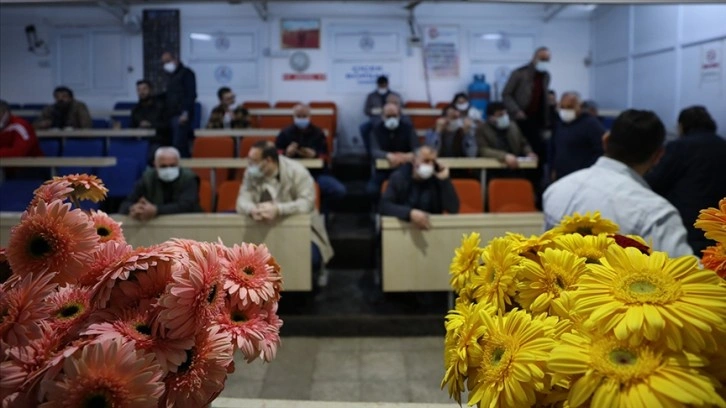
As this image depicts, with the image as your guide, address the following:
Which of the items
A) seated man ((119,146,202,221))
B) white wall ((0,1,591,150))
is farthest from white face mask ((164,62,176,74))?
seated man ((119,146,202,221))

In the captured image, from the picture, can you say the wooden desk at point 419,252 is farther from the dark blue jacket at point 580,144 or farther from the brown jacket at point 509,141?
the brown jacket at point 509,141

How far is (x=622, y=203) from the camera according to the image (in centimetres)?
179

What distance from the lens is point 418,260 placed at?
3.88m

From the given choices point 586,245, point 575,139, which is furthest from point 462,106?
point 586,245

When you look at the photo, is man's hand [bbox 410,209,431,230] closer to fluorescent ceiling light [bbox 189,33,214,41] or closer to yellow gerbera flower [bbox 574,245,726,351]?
yellow gerbera flower [bbox 574,245,726,351]

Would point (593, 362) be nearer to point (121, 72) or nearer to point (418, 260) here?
point (418, 260)

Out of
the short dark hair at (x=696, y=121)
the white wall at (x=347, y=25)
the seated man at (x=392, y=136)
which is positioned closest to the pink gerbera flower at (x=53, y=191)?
the short dark hair at (x=696, y=121)

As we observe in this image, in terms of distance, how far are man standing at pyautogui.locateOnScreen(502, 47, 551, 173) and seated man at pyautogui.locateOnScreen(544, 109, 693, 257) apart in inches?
163

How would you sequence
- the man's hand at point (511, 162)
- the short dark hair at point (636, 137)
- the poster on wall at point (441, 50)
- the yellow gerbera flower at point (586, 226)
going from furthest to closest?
1. the poster on wall at point (441, 50)
2. the man's hand at point (511, 162)
3. the short dark hair at point (636, 137)
4. the yellow gerbera flower at point (586, 226)

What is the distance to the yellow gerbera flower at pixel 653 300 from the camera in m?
0.67

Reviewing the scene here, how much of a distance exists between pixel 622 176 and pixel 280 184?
105 inches

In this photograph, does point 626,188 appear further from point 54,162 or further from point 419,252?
point 54,162

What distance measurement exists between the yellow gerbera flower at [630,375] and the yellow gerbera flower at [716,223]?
26cm

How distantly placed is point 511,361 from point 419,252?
308 centimetres
